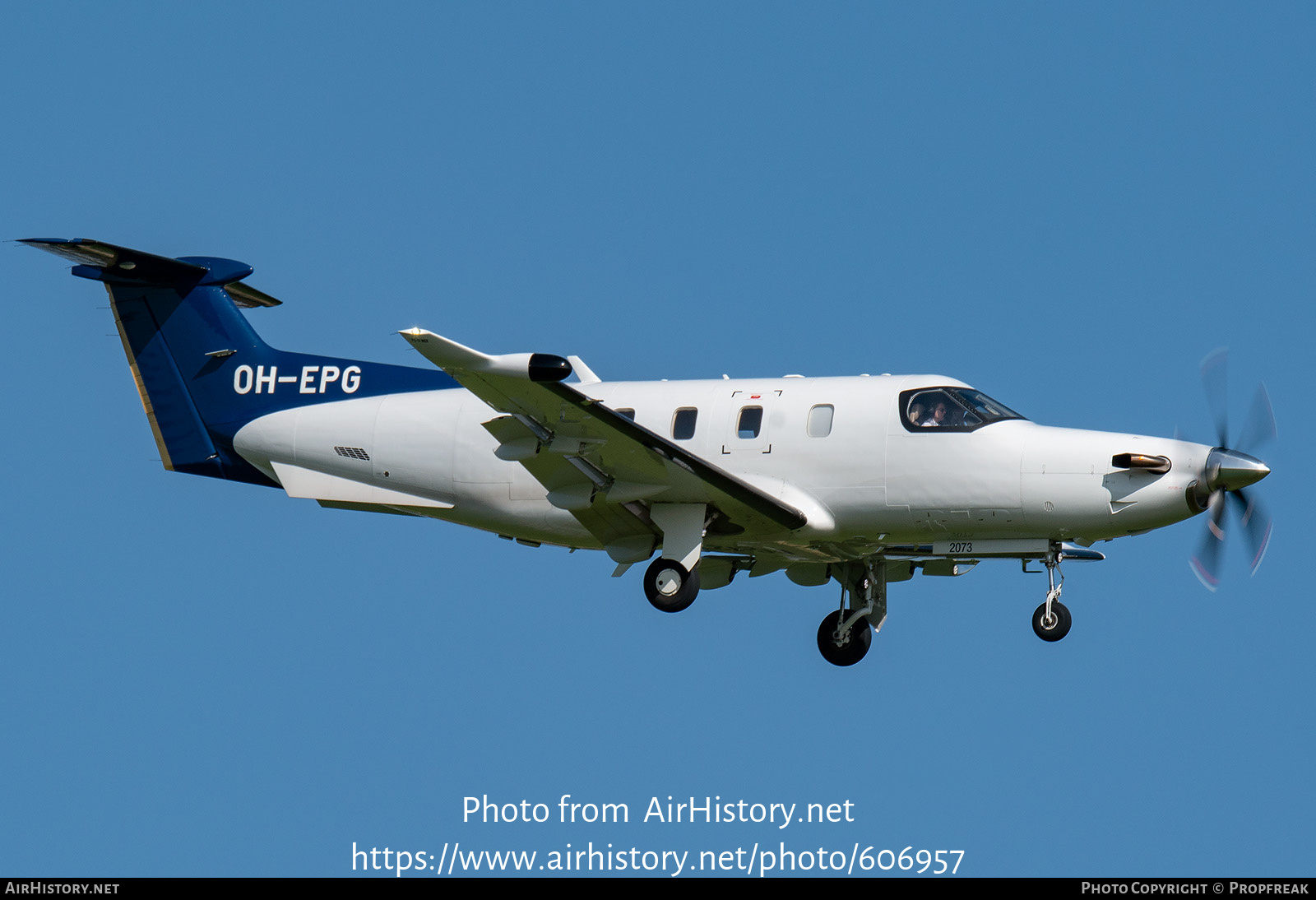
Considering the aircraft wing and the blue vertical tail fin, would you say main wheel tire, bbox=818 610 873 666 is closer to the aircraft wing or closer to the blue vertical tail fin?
the aircraft wing

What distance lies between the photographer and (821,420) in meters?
20.9

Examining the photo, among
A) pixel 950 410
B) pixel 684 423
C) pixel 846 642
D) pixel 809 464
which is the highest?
pixel 950 410

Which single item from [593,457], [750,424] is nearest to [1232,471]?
[750,424]

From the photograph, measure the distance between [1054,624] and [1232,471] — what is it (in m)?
2.82

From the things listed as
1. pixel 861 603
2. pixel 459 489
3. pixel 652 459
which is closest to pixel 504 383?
pixel 652 459

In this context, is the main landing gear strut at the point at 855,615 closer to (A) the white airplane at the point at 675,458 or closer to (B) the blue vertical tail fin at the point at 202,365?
(A) the white airplane at the point at 675,458

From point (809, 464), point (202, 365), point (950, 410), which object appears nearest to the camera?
point (950, 410)

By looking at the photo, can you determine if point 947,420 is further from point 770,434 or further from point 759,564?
point 759,564

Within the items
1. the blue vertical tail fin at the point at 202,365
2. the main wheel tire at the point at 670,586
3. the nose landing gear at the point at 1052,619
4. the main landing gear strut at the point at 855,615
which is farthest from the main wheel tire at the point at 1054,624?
the blue vertical tail fin at the point at 202,365

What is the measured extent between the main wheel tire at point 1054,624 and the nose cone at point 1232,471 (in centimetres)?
235

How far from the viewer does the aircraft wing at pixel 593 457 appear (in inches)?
693

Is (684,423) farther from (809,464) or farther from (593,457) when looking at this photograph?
(809,464)

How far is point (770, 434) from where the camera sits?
21.0 m

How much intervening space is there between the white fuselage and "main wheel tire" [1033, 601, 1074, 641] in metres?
0.92
